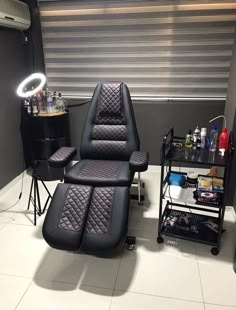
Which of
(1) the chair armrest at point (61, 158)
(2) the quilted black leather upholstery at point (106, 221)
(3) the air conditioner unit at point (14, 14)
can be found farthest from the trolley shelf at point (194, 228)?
(3) the air conditioner unit at point (14, 14)

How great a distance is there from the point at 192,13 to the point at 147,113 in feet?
3.69

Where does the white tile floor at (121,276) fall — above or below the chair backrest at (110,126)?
below

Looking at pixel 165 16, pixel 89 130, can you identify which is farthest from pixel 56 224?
pixel 165 16

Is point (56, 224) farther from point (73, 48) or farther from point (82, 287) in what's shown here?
point (73, 48)

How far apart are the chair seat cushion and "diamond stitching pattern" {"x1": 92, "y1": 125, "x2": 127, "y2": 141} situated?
255 mm

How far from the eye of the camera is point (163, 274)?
5.76 feet

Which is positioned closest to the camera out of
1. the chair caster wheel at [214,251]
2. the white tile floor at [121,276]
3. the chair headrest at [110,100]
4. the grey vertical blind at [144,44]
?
the white tile floor at [121,276]

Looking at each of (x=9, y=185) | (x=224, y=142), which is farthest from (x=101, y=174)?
(x=9, y=185)

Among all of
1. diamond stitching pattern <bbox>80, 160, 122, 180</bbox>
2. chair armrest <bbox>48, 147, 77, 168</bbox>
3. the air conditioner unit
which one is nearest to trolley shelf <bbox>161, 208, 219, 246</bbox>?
diamond stitching pattern <bbox>80, 160, 122, 180</bbox>

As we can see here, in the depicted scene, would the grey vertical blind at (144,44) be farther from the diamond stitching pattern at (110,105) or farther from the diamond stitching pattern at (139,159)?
the diamond stitching pattern at (139,159)

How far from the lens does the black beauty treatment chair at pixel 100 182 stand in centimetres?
172

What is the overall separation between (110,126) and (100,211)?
34.3 inches

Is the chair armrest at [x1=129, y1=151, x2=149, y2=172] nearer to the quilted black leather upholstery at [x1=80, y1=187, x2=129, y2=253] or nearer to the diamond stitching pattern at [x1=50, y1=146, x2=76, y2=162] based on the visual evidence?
the quilted black leather upholstery at [x1=80, y1=187, x2=129, y2=253]

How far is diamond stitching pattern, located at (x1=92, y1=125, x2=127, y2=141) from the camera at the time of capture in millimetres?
2373
